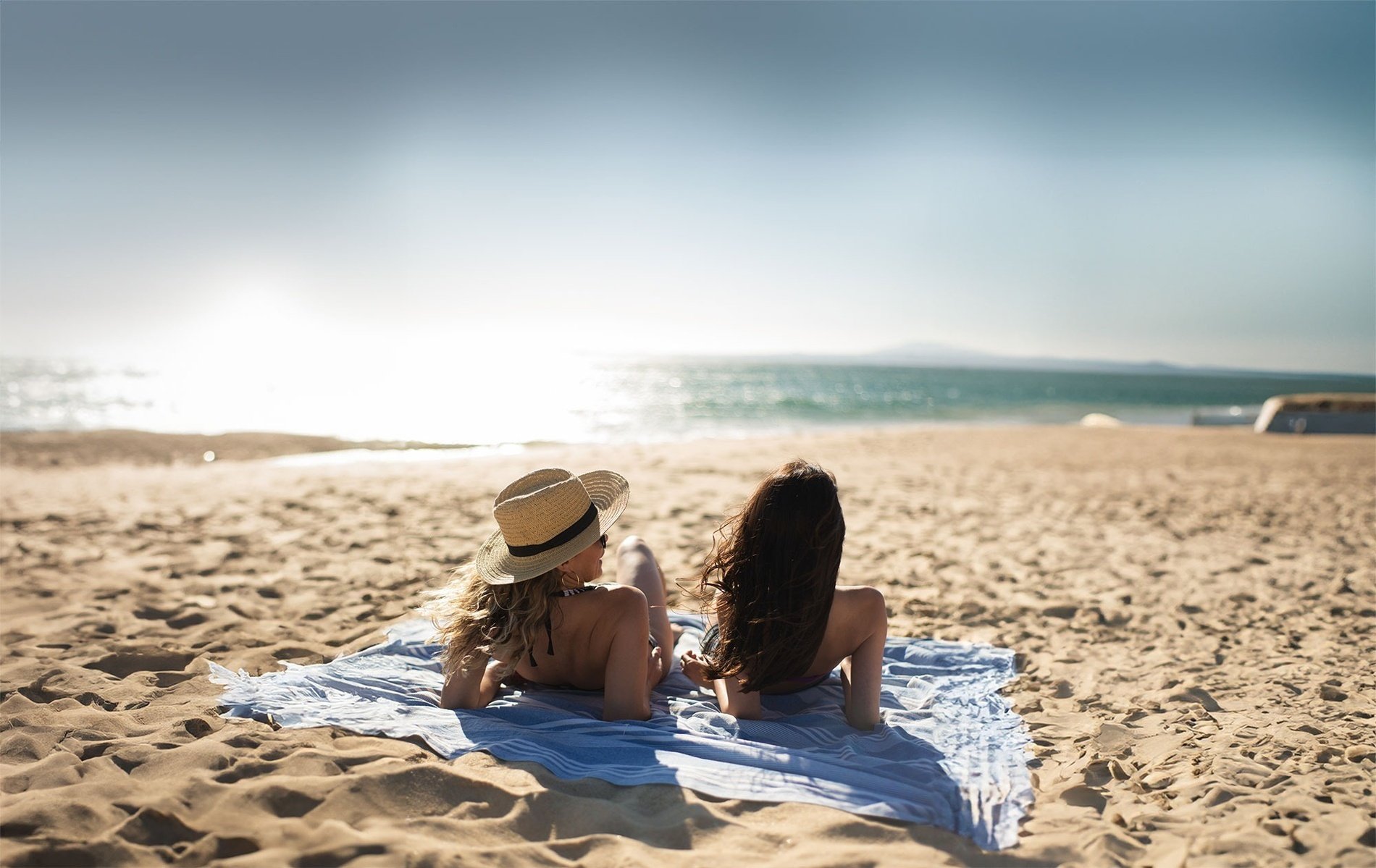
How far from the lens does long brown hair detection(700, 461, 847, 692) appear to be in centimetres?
268

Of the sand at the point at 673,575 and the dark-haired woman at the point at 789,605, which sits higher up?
the dark-haired woman at the point at 789,605

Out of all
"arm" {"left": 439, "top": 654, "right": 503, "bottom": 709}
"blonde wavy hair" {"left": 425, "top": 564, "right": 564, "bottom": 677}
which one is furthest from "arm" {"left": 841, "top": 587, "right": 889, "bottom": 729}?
"arm" {"left": 439, "top": 654, "right": 503, "bottom": 709}

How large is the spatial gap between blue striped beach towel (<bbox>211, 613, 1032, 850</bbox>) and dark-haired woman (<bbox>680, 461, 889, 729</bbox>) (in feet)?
0.41

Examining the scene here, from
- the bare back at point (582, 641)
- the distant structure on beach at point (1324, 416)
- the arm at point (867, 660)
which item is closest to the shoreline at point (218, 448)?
the bare back at point (582, 641)

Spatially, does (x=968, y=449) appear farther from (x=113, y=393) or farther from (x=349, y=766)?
(x=113, y=393)

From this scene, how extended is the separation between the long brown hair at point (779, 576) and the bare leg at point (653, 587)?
40 centimetres

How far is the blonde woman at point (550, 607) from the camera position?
8.71ft

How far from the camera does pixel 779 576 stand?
108 inches

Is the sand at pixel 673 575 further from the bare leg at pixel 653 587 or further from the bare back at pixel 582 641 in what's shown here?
the bare leg at pixel 653 587

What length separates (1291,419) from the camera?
789 inches

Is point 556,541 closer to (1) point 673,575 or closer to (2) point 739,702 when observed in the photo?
(2) point 739,702

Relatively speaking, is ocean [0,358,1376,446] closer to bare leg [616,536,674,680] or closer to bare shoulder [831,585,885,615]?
bare leg [616,536,674,680]

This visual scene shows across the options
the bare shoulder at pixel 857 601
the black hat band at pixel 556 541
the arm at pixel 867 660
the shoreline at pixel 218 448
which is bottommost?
the shoreline at pixel 218 448

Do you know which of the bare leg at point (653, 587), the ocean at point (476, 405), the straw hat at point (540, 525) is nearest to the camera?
the straw hat at point (540, 525)
